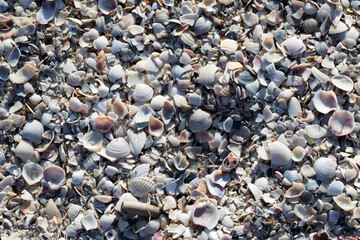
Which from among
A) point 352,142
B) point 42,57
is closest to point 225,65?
point 352,142

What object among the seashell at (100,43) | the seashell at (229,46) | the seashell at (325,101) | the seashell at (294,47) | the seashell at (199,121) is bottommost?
the seashell at (199,121)

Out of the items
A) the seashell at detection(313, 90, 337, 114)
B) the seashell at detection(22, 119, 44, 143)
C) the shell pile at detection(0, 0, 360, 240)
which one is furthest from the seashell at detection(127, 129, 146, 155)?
the seashell at detection(313, 90, 337, 114)

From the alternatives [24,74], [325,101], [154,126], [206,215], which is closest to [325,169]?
[325,101]

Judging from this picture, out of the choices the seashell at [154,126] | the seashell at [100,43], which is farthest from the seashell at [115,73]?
the seashell at [154,126]

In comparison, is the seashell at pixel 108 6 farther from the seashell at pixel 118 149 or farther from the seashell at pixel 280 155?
the seashell at pixel 280 155

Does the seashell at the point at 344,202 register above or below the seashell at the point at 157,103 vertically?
below

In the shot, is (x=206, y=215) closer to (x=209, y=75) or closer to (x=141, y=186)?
(x=141, y=186)
